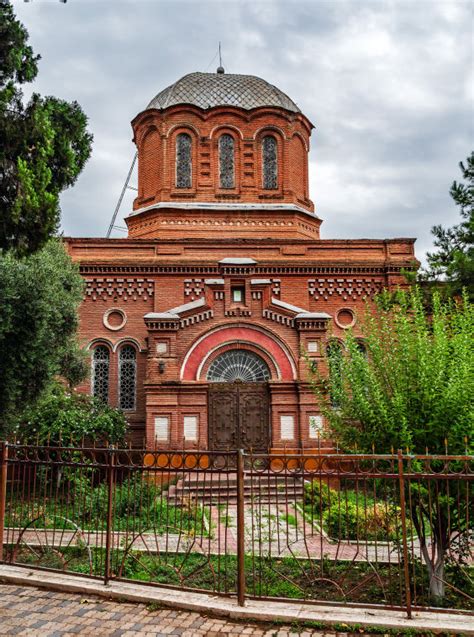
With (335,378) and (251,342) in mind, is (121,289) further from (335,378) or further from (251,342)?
(335,378)

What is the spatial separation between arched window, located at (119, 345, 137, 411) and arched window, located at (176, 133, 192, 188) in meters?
6.45

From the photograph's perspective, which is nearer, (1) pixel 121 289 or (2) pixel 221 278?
Answer: (2) pixel 221 278

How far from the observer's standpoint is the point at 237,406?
1536cm

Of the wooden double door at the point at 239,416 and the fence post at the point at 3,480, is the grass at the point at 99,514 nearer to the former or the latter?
the fence post at the point at 3,480

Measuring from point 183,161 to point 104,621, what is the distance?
56.0 feet

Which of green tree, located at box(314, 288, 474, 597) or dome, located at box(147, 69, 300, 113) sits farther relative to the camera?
dome, located at box(147, 69, 300, 113)

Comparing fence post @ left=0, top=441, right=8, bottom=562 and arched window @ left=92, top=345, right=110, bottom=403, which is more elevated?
arched window @ left=92, top=345, right=110, bottom=403

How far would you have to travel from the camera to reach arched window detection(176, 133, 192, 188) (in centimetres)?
2048

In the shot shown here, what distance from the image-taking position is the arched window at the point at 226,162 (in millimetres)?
20531

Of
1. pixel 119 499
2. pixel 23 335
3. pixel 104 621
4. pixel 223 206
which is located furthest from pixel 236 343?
pixel 104 621

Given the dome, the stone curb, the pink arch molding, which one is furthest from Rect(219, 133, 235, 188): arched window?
the stone curb

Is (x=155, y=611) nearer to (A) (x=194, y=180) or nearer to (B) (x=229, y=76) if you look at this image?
(A) (x=194, y=180)

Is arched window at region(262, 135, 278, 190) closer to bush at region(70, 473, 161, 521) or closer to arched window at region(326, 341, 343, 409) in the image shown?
bush at region(70, 473, 161, 521)

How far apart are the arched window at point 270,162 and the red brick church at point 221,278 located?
43 mm
